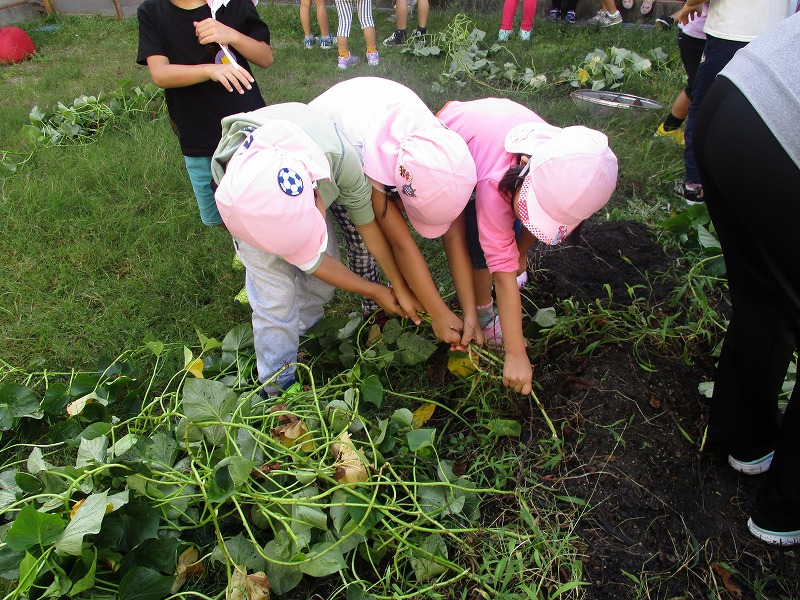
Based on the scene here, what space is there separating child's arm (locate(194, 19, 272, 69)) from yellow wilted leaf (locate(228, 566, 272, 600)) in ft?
6.03

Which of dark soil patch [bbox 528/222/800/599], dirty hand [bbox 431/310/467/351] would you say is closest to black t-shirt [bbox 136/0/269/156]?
dirty hand [bbox 431/310/467/351]

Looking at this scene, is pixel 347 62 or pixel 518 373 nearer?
pixel 518 373

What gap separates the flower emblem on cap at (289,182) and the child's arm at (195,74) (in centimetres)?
85

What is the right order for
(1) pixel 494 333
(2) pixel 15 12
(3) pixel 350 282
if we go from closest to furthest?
(3) pixel 350 282 < (1) pixel 494 333 < (2) pixel 15 12

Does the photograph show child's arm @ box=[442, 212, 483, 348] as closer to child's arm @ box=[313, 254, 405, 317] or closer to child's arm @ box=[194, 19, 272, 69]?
child's arm @ box=[313, 254, 405, 317]

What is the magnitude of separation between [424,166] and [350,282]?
474mm

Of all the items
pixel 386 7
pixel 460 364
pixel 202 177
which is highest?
pixel 202 177

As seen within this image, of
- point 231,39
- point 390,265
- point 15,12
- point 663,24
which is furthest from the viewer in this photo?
point 15,12

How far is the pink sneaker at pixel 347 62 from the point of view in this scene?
5.30 m

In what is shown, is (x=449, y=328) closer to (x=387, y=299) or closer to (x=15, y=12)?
(x=387, y=299)

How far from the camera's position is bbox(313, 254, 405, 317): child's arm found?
1.93 meters

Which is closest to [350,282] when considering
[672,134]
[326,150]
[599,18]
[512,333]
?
[326,150]

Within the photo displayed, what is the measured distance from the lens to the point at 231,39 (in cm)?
237

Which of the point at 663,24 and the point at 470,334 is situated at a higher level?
the point at 470,334
